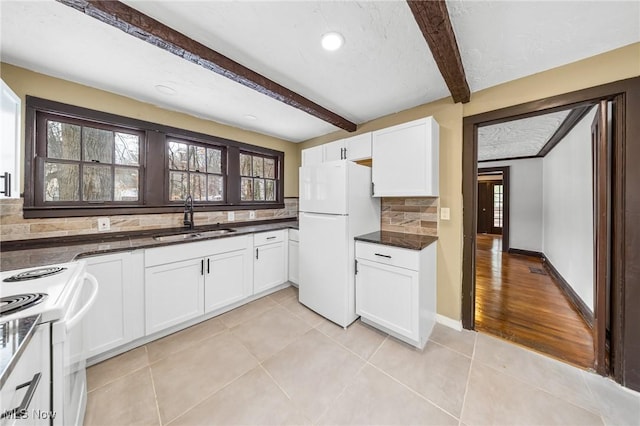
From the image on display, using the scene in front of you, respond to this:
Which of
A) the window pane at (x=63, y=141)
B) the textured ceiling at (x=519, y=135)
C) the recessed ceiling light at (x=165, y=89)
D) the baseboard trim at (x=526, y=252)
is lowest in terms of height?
the baseboard trim at (x=526, y=252)

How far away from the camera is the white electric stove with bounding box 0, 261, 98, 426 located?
81 centimetres

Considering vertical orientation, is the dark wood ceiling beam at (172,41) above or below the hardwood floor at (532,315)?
above

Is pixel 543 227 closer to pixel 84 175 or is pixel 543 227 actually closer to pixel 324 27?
pixel 324 27

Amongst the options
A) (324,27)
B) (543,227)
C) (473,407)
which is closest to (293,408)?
(473,407)

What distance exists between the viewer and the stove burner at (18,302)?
0.79m

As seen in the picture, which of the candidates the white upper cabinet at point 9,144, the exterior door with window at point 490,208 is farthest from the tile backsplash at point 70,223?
the exterior door with window at point 490,208

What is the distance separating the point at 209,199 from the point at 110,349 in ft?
5.72

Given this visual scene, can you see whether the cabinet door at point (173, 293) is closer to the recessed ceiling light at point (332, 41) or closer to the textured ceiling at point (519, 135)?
the recessed ceiling light at point (332, 41)

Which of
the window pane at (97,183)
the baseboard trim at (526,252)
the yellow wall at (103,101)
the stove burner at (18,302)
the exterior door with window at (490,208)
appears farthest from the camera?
the exterior door with window at (490,208)

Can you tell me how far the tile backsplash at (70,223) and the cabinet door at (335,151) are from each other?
162cm

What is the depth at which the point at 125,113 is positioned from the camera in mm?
2176

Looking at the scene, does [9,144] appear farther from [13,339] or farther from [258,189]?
[258,189]

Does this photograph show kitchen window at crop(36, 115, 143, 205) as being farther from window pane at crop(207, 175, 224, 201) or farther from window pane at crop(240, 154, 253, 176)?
window pane at crop(240, 154, 253, 176)

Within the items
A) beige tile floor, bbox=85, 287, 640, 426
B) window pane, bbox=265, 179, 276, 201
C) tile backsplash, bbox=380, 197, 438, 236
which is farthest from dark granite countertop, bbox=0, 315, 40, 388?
window pane, bbox=265, 179, 276, 201
